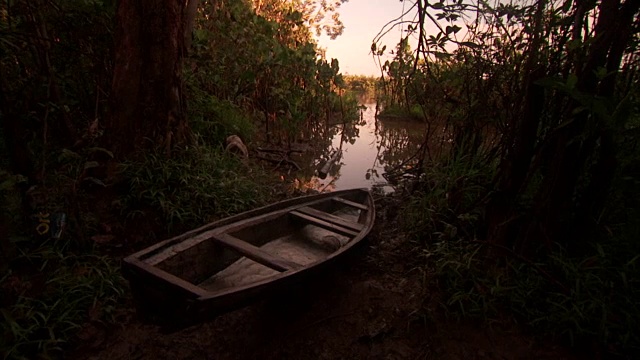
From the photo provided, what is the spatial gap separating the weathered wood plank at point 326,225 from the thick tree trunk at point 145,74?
1596 millimetres

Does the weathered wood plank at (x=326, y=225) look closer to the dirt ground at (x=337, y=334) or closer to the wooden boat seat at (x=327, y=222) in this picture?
the wooden boat seat at (x=327, y=222)

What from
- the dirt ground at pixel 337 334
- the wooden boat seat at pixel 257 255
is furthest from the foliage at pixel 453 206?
the wooden boat seat at pixel 257 255

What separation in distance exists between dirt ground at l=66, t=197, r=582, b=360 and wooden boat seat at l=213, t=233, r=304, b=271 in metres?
0.19

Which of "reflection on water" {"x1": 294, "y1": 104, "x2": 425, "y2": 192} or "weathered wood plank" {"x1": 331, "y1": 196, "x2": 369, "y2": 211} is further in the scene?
"reflection on water" {"x1": 294, "y1": 104, "x2": 425, "y2": 192}

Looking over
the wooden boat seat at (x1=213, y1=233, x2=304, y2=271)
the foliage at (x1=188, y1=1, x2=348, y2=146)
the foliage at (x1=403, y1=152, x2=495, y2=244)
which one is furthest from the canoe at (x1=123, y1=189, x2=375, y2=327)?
the foliage at (x1=188, y1=1, x2=348, y2=146)

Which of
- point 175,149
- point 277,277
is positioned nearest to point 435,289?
point 277,277

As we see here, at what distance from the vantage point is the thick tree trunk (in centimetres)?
317

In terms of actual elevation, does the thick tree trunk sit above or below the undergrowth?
above

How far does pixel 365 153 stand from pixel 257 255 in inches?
223

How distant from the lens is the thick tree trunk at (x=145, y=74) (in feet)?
10.4

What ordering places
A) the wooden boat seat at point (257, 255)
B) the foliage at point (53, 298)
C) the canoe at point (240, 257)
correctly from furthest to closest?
the wooden boat seat at point (257, 255), the foliage at point (53, 298), the canoe at point (240, 257)

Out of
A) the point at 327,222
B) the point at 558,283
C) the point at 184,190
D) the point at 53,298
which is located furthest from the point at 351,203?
the point at 53,298

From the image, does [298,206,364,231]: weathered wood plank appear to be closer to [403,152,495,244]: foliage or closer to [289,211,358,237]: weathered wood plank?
[289,211,358,237]: weathered wood plank

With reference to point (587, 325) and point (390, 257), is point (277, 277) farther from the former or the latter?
point (587, 325)
